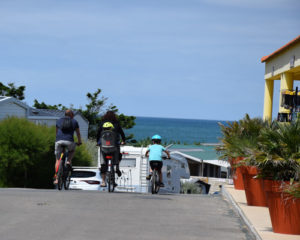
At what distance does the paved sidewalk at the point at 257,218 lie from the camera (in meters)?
7.70

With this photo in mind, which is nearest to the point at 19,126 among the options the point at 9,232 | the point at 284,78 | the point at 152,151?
the point at 284,78

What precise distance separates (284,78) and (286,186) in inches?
501

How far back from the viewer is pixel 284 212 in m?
7.88

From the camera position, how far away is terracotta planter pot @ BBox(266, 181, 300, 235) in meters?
7.75

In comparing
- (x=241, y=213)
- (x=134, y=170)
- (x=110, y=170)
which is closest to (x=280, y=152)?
(x=241, y=213)

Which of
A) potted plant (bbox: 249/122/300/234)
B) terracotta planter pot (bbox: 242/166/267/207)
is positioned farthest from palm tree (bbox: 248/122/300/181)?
terracotta planter pot (bbox: 242/166/267/207)

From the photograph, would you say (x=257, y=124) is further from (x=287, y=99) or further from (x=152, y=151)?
(x=287, y=99)

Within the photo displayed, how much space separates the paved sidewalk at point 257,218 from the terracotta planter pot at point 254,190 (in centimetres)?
19

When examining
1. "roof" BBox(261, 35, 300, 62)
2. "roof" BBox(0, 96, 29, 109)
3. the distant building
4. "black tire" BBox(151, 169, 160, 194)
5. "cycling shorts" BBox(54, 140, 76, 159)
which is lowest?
"black tire" BBox(151, 169, 160, 194)

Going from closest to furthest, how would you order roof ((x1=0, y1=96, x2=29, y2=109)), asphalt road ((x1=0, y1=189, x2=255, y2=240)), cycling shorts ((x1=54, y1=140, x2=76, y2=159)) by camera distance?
1. asphalt road ((x1=0, y1=189, x2=255, y2=240))
2. cycling shorts ((x1=54, y1=140, x2=76, y2=159))
3. roof ((x1=0, y1=96, x2=29, y2=109))

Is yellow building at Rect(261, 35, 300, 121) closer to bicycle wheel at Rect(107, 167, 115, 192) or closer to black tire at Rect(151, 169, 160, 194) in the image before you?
black tire at Rect(151, 169, 160, 194)

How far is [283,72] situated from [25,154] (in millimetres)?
13395

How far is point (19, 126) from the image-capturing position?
2769cm

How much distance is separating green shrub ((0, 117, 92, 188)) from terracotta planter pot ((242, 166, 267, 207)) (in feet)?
59.2
